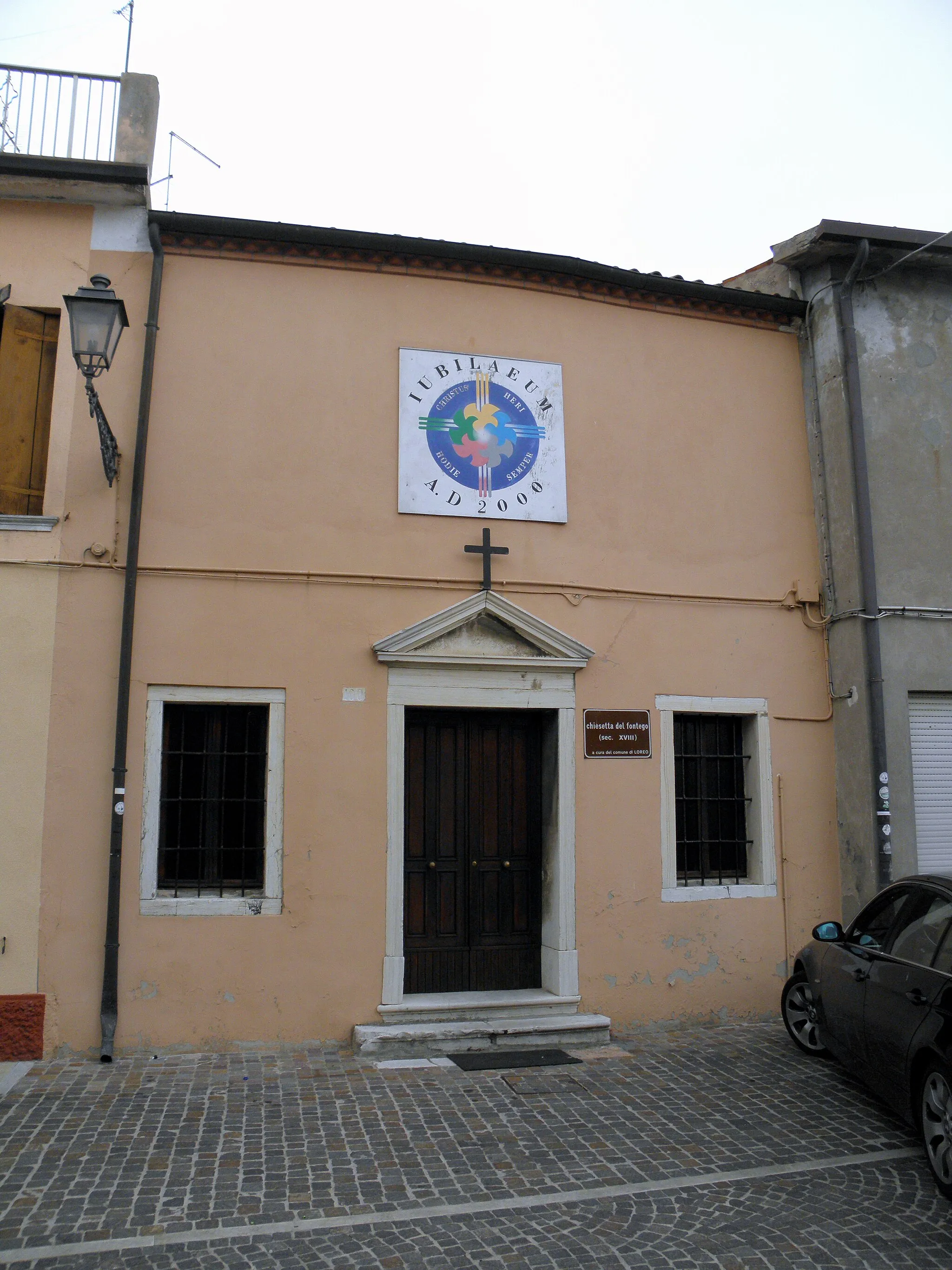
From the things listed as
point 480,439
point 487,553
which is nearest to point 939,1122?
point 487,553

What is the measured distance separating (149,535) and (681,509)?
4523mm

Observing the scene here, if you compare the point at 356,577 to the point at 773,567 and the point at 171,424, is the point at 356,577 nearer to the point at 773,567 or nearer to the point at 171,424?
the point at 171,424

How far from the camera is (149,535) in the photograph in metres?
7.46

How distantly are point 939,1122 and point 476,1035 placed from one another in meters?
3.31


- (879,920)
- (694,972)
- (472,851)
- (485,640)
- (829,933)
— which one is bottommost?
(694,972)

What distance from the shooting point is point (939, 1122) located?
15.8 feet

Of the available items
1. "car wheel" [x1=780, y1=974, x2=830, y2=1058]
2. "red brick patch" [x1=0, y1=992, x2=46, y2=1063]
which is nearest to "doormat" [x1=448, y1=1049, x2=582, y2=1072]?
"car wheel" [x1=780, y1=974, x2=830, y2=1058]

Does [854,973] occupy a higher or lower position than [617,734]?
lower

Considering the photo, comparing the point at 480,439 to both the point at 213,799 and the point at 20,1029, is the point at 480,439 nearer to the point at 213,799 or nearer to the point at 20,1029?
the point at 213,799

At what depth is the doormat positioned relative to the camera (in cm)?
679

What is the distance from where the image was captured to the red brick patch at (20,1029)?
6711 millimetres

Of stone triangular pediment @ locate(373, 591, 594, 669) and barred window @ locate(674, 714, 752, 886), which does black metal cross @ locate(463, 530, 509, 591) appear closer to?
stone triangular pediment @ locate(373, 591, 594, 669)

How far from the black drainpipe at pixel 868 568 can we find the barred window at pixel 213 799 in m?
5.05

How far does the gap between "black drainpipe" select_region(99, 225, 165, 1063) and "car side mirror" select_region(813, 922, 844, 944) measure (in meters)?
4.83
